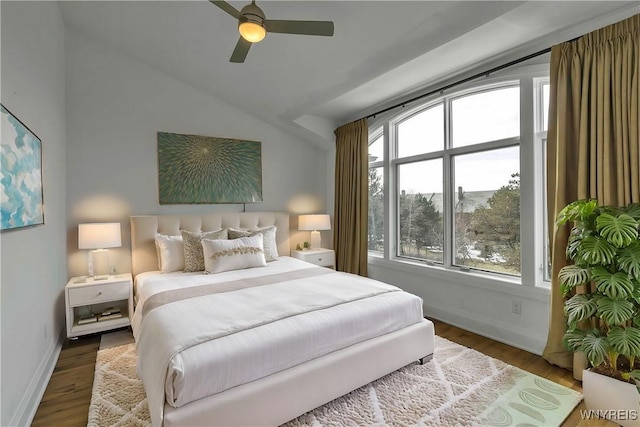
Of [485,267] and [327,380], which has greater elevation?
[485,267]

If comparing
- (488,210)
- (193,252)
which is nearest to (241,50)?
(193,252)

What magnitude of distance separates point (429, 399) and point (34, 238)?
2961 millimetres

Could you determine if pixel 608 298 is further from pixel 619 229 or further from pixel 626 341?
pixel 619 229

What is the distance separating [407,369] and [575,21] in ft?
9.62

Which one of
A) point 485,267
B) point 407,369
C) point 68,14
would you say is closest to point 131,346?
point 407,369

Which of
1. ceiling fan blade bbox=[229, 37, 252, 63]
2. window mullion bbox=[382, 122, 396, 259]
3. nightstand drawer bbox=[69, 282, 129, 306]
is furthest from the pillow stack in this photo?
ceiling fan blade bbox=[229, 37, 252, 63]

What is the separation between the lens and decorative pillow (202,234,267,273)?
10.4ft

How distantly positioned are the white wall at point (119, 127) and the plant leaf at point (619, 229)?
3.75 meters

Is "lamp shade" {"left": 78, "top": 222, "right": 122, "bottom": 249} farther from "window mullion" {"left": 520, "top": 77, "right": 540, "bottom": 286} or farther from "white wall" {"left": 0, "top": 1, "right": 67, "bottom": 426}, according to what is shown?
"window mullion" {"left": 520, "top": 77, "right": 540, "bottom": 286}

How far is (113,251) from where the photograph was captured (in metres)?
3.54

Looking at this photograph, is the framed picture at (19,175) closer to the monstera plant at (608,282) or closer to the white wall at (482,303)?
the monstera plant at (608,282)

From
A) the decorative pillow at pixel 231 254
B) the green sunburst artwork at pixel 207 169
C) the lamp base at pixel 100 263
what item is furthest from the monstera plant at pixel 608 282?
the lamp base at pixel 100 263

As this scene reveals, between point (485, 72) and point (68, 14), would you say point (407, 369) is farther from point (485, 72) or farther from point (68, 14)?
point (68, 14)

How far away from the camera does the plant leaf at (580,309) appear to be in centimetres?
192
